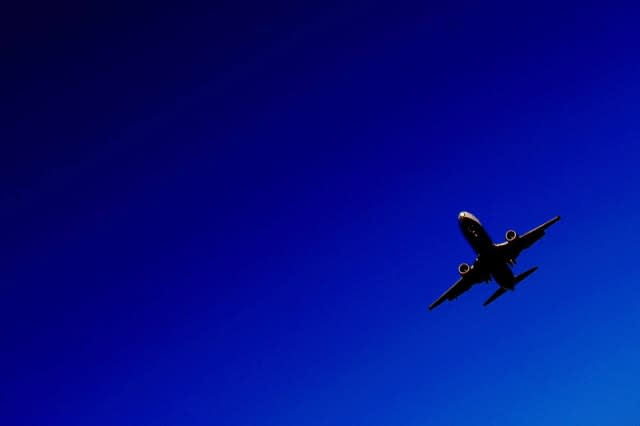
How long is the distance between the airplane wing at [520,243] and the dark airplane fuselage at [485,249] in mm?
614

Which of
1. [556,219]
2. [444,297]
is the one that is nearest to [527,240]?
[556,219]

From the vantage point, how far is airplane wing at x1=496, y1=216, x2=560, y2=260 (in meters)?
54.0

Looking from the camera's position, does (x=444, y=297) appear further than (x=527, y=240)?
Yes

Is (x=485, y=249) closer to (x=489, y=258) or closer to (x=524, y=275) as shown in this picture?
(x=489, y=258)

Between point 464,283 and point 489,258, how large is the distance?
189 inches

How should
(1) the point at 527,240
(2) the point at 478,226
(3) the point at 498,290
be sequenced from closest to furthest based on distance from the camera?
(2) the point at 478,226 < (1) the point at 527,240 < (3) the point at 498,290

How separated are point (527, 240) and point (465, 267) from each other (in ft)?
21.1

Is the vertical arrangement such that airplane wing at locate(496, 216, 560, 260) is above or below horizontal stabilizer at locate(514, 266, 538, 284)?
above

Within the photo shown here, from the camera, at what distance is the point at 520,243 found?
54.8 meters

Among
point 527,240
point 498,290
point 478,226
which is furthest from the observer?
point 498,290

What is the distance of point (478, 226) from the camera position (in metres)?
51.3

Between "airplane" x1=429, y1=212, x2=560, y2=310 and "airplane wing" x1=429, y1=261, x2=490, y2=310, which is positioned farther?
"airplane wing" x1=429, y1=261, x2=490, y2=310

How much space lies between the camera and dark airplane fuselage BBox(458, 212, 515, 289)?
5100cm

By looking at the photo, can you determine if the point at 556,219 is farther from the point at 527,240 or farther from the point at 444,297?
the point at 444,297
